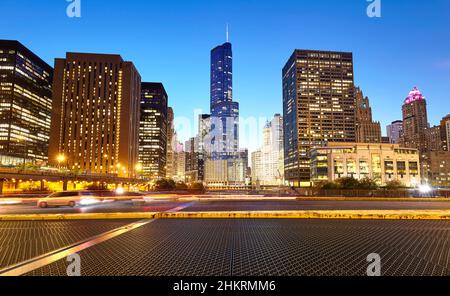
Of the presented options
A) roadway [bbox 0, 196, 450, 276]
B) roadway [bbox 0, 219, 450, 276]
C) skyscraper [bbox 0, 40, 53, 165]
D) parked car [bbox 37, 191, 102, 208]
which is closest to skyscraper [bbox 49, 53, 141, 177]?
skyscraper [bbox 0, 40, 53, 165]

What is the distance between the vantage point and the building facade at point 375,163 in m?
142

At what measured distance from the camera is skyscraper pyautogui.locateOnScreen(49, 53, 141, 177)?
16800 centimetres

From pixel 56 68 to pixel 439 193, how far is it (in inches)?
7754

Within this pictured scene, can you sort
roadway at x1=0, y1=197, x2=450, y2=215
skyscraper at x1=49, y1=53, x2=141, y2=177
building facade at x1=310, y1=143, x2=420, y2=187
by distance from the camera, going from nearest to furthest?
roadway at x1=0, y1=197, x2=450, y2=215 → building facade at x1=310, y1=143, x2=420, y2=187 → skyscraper at x1=49, y1=53, x2=141, y2=177

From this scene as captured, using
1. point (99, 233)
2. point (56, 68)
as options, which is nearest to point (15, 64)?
point (56, 68)

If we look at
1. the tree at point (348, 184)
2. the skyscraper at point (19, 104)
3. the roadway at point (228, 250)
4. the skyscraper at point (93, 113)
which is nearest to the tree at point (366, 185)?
the tree at point (348, 184)

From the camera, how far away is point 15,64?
178 meters

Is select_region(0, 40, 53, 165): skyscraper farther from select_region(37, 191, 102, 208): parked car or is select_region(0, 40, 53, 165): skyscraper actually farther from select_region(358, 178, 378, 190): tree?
select_region(358, 178, 378, 190): tree

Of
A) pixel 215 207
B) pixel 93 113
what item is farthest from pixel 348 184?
pixel 93 113

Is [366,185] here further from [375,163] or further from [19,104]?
[19,104]

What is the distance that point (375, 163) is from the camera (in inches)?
5699

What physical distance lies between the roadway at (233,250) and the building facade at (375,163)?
141 metres

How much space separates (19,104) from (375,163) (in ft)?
709

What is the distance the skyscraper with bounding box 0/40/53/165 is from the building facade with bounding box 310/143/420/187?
575 ft
